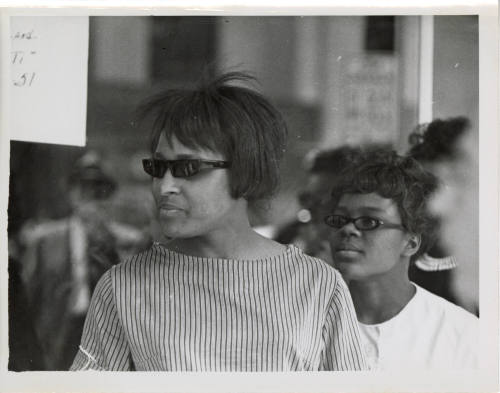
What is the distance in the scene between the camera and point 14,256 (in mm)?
808

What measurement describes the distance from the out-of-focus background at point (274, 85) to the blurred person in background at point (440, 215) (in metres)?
0.02

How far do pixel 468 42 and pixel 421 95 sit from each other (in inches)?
3.7

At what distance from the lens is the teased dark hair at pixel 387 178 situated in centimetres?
80

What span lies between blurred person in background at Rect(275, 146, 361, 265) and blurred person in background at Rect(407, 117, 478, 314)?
9cm

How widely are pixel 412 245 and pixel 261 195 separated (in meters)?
0.21

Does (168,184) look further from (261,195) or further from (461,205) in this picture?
(461,205)

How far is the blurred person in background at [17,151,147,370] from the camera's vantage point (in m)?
0.80

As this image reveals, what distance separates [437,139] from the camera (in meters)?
0.81

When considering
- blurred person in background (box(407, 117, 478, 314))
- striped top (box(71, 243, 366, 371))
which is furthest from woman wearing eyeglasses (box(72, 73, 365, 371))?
blurred person in background (box(407, 117, 478, 314))

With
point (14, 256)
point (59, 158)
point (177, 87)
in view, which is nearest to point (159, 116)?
point (177, 87)

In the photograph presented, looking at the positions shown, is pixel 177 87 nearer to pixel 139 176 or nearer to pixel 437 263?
pixel 139 176

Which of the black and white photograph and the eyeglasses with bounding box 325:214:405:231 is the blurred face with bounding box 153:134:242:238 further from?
the eyeglasses with bounding box 325:214:405:231

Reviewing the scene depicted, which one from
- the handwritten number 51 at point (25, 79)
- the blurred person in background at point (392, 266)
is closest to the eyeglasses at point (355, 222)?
the blurred person in background at point (392, 266)

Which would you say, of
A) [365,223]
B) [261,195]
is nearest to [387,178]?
[365,223]
